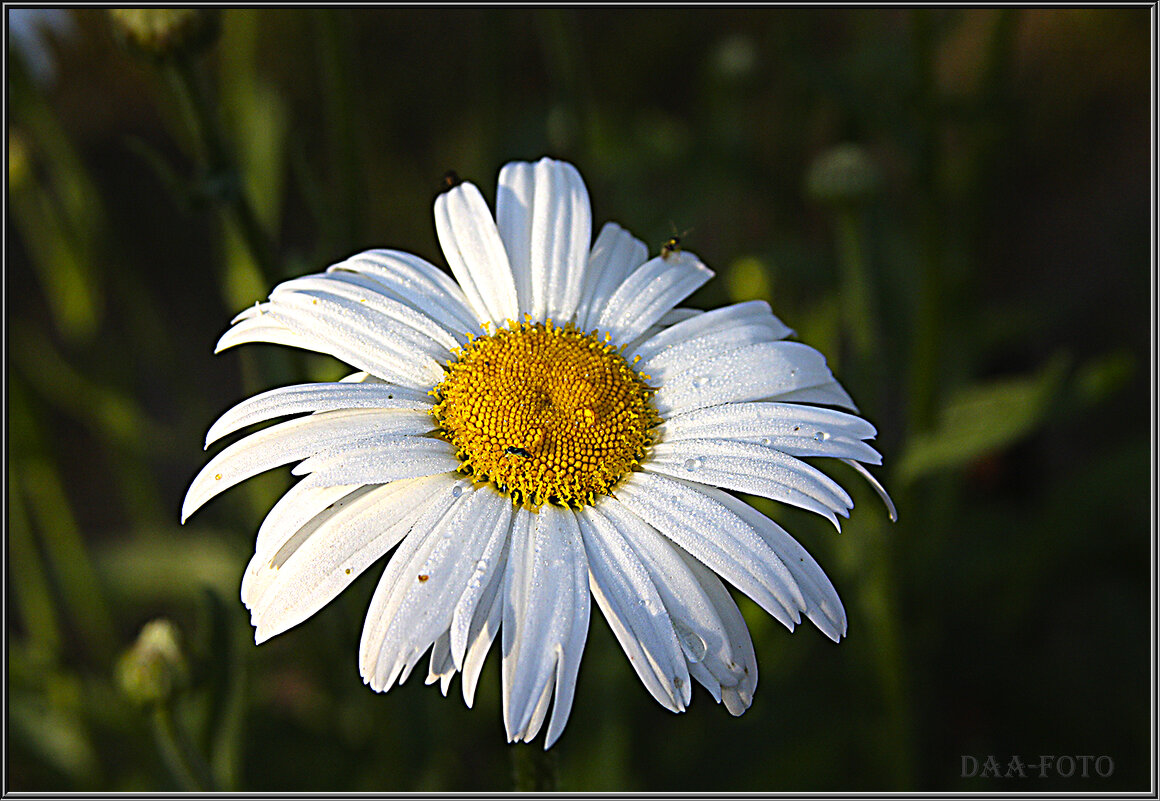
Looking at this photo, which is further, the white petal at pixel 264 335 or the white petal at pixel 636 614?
the white petal at pixel 264 335

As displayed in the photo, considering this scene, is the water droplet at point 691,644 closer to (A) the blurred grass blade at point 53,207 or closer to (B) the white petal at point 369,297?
(B) the white petal at point 369,297

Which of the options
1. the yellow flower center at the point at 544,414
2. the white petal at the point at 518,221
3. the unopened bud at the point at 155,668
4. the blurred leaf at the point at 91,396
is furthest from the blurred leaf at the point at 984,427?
the blurred leaf at the point at 91,396

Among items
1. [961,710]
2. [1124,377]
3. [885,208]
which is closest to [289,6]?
[1124,377]

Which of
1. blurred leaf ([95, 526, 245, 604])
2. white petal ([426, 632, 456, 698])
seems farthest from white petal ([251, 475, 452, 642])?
blurred leaf ([95, 526, 245, 604])

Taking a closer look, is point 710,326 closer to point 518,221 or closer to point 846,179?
point 518,221

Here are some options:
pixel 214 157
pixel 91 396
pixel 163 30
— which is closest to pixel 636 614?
pixel 214 157

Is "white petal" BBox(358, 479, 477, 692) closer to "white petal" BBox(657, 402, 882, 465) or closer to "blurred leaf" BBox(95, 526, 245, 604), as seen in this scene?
"white petal" BBox(657, 402, 882, 465)
